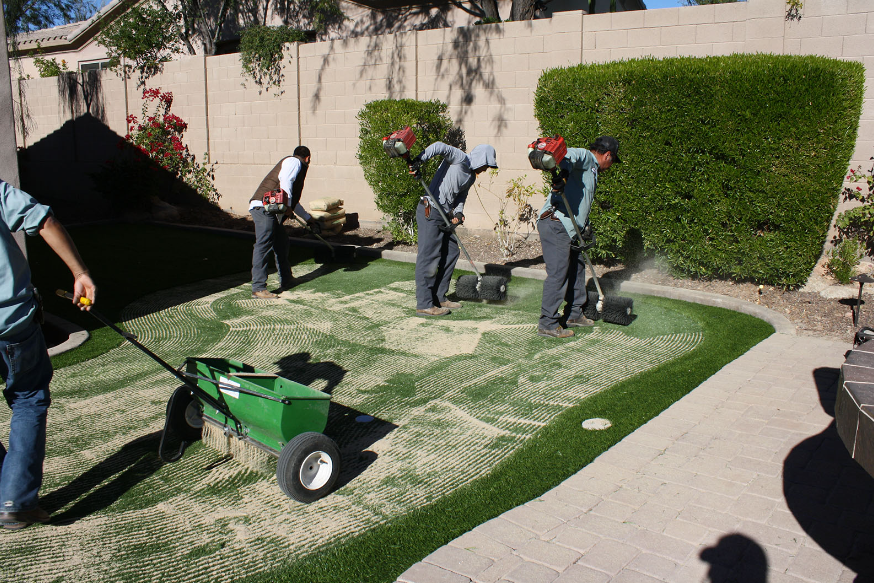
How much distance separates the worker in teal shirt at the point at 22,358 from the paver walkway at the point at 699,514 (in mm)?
1861

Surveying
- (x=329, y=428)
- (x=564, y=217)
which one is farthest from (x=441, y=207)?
(x=329, y=428)

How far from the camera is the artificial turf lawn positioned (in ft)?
10.0

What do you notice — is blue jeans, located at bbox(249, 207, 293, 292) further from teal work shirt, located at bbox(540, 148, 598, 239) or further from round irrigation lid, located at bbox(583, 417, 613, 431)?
round irrigation lid, located at bbox(583, 417, 613, 431)

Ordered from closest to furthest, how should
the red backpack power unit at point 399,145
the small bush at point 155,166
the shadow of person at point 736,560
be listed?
1. the shadow of person at point 736,560
2. the red backpack power unit at point 399,145
3. the small bush at point 155,166

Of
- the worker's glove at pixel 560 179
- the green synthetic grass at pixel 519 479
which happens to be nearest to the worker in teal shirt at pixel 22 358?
the green synthetic grass at pixel 519 479

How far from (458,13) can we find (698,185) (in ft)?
32.9

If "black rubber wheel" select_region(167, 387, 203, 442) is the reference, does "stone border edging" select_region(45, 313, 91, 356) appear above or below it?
below

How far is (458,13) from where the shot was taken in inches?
625

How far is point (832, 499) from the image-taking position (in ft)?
11.3

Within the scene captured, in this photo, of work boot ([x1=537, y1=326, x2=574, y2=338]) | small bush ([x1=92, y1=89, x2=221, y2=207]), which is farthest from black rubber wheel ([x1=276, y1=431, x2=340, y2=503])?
small bush ([x1=92, y1=89, x2=221, y2=207])

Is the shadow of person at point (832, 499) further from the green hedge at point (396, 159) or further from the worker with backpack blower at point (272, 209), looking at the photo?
the green hedge at point (396, 159)

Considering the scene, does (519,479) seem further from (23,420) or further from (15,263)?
(15,263)

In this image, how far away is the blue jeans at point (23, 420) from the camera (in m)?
3.21

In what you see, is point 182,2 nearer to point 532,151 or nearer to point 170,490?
point 532,151
